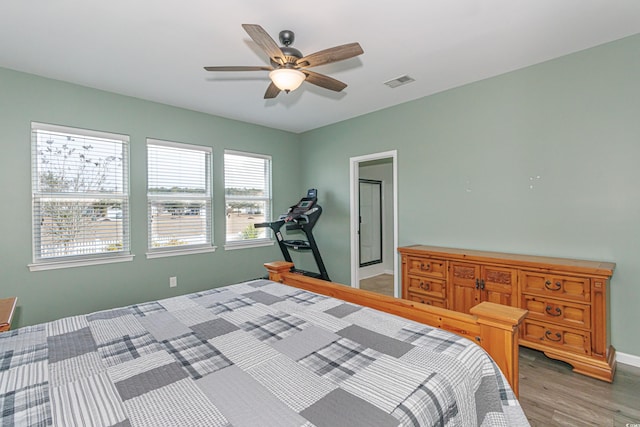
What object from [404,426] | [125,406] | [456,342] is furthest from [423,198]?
[125,406]

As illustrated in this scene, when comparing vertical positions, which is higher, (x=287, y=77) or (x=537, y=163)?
(x=287, y=77)

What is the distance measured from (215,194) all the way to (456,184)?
10.7 feet

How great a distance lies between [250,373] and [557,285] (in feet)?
8.52

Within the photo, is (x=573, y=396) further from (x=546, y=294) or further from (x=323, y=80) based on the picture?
(x=323, y=80)

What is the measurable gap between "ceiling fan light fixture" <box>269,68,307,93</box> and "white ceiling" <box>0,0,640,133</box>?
42cm

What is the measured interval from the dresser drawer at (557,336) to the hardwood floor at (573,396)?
A: 0.19 metres

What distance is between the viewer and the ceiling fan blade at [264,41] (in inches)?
67.7

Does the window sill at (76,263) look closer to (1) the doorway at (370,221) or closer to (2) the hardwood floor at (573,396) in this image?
(1) the doorway at (370,221)

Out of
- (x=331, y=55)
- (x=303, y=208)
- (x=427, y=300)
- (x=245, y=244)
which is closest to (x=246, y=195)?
(x=245, y=244)

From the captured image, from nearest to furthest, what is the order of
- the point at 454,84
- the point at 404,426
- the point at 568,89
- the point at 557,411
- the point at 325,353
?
the point at 404,426
the point at 325,353
the point at 557,411
the point at 568,89
the point at 454,84

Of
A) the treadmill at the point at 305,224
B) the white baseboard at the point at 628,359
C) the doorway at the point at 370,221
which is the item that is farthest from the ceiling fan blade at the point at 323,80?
the doorway at the point at 370,221

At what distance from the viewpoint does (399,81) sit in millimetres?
3289

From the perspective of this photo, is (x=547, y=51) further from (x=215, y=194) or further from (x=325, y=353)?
(x=215, y=194)

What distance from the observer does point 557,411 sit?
1982 millimetres
